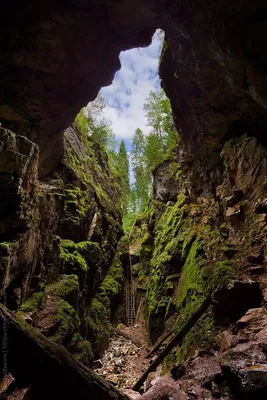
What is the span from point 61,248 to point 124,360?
625 cm

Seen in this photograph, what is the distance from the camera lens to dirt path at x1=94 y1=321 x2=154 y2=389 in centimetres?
980

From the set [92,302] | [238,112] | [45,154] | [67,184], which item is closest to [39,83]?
[45,154]

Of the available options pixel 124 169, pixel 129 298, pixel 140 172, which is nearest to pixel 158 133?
pixel 140 172

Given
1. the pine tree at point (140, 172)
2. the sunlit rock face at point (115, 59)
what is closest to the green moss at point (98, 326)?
the sunlit rock face at point (115, 59)

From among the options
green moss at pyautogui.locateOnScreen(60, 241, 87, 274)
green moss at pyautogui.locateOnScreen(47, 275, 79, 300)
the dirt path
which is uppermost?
green moss at pyautogui.locateOnScreen(60, 241, 87, 274)

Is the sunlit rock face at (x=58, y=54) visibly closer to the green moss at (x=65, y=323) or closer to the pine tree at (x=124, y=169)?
the green moss at (x=65, y=323)

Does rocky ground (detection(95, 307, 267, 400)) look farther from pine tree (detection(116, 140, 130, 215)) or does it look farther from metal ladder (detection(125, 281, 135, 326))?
pine tree (detection(116, 140, 130, 215))

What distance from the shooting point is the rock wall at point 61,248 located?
6.82 metres

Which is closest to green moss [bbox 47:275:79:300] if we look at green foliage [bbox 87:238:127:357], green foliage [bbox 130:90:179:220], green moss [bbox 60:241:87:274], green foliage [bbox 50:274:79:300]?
green foliage [bbox 50:274:79:300]

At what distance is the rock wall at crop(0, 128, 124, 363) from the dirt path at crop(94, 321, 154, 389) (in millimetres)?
700

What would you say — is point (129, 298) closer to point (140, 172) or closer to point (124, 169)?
point (140, 172)

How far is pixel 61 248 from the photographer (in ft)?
42.3

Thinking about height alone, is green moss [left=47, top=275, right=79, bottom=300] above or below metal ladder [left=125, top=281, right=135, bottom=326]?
above

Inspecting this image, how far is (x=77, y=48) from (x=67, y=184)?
7.99 meters
